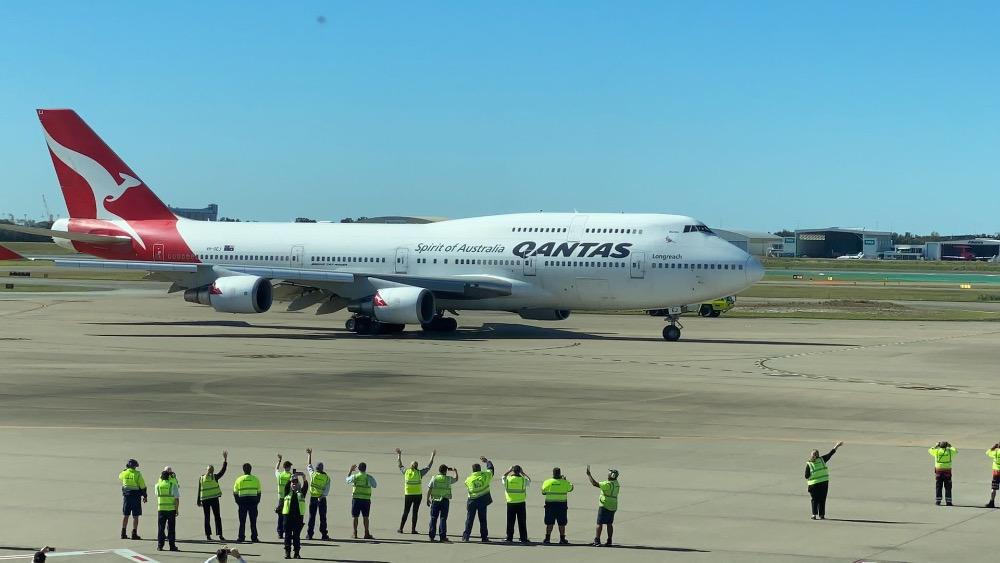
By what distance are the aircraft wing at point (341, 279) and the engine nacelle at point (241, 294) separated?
2.10 ft

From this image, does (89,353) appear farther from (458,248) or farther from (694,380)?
(694,380)

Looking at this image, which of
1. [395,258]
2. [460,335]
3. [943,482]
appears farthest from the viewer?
[395,258]

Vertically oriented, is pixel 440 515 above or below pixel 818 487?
below

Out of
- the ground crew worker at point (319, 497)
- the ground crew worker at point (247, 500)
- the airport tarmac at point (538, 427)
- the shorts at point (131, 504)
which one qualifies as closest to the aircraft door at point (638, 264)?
the airport tarmac at point (538, 427)

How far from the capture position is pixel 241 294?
52.6 metres

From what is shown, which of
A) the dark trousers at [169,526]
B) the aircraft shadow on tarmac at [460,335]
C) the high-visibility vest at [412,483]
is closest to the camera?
the dark trousers at [169,526]

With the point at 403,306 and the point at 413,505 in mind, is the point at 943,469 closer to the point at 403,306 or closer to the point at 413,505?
the point at 413,505

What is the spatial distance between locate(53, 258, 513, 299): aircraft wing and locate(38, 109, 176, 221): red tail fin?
302 inches

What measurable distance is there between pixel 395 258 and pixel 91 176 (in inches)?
655

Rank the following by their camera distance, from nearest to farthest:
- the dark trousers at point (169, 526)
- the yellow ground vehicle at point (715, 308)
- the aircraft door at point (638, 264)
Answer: the dark trousers at point (169, 526) < the aircraft door at point (638, 264) < the yellow ground vehicle at point (715, 308)

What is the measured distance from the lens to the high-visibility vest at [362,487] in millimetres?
17547

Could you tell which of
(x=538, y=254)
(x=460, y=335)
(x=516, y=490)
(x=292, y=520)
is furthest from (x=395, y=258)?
(x=292, y=520)

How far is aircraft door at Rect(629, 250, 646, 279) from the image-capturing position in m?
52.0

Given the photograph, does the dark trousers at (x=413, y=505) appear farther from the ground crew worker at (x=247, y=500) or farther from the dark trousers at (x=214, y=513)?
the dark trousers at (x=214, y=513)
